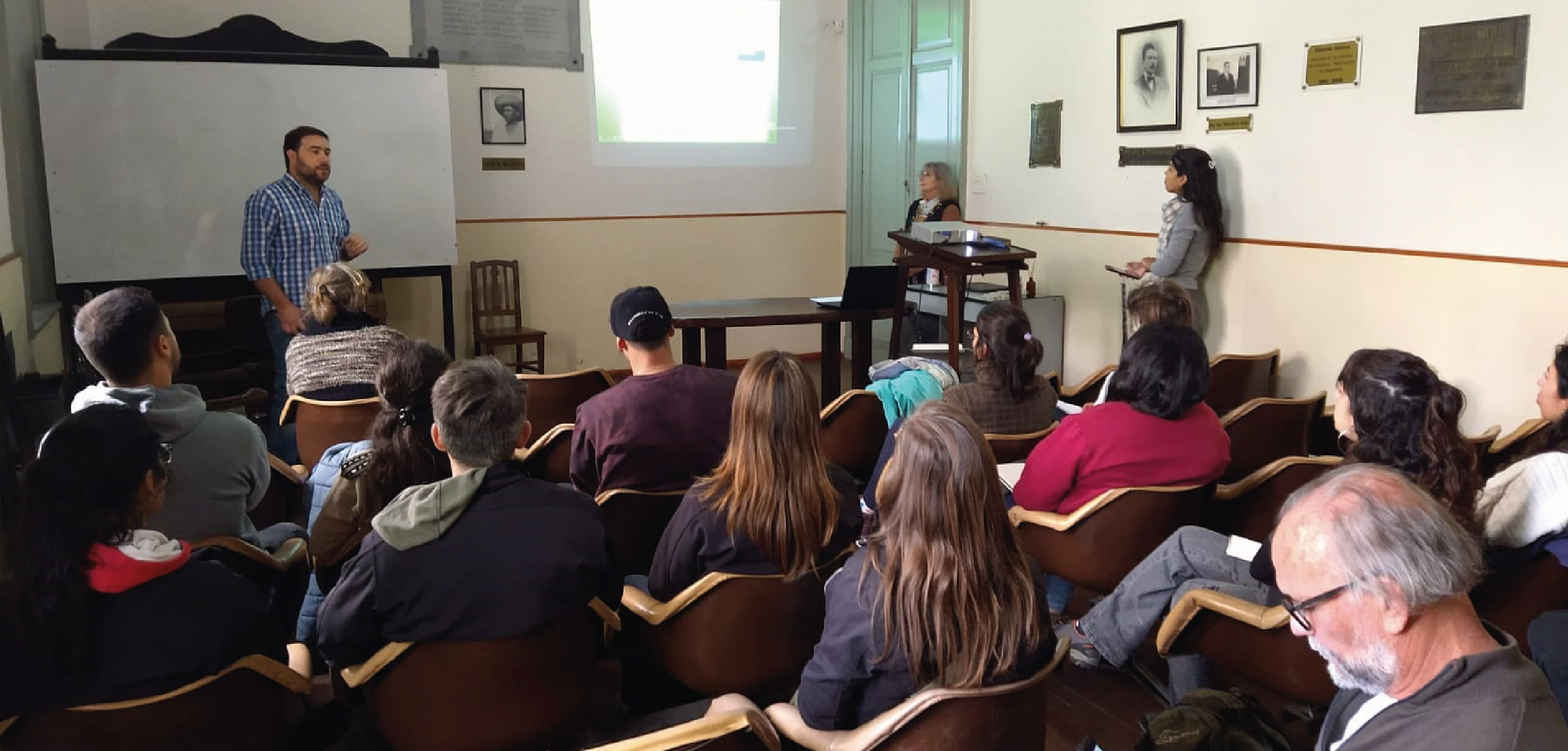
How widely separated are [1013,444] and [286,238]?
3.27 meters

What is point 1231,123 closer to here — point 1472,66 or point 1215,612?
point 1472,66

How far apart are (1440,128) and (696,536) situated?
3640 millimetres

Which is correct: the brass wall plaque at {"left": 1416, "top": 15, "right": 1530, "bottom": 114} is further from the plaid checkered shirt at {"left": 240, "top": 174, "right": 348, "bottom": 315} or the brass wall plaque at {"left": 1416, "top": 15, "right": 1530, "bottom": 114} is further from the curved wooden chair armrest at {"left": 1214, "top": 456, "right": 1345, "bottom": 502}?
the plaid checkered shirt at {"left": 240, "top": 174, "right": 348, "bottom": 315}

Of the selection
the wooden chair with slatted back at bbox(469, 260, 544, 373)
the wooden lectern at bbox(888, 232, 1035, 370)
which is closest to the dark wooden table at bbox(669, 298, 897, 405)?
the wooden lectern at bbox(888, 232, 1035, 370)

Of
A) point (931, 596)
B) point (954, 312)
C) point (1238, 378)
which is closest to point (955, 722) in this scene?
point (931, 596)

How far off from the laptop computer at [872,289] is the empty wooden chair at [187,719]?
340cm

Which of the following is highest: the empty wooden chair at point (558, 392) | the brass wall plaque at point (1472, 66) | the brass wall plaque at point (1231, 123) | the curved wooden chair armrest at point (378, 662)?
the brass wall plaque at point (1472, 66)

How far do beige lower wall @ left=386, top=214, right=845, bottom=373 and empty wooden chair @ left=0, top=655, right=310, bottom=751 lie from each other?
5.38 meters

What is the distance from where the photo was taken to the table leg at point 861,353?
16.9ft

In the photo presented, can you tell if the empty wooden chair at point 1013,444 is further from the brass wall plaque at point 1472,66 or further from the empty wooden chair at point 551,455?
the brass wall plaque at point 1472,66

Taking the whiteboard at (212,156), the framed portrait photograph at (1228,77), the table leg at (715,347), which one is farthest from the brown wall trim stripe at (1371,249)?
the whiteboard at (212,156)

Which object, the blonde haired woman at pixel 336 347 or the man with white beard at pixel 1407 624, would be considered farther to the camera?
the blonde haired woman at pixel 336 347

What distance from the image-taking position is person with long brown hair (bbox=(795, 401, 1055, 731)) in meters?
1.59

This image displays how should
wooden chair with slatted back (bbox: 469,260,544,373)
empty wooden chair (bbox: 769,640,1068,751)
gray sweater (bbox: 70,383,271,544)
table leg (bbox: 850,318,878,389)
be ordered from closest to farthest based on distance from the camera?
empty wooden chair (bbox: 769,640,1068,751)
gray sweater (bbox: 70,383,271,544)
table leg (bbox: 850,318,878,389)
wooden chair with slatted back (bbox: 469,260,544,373)
